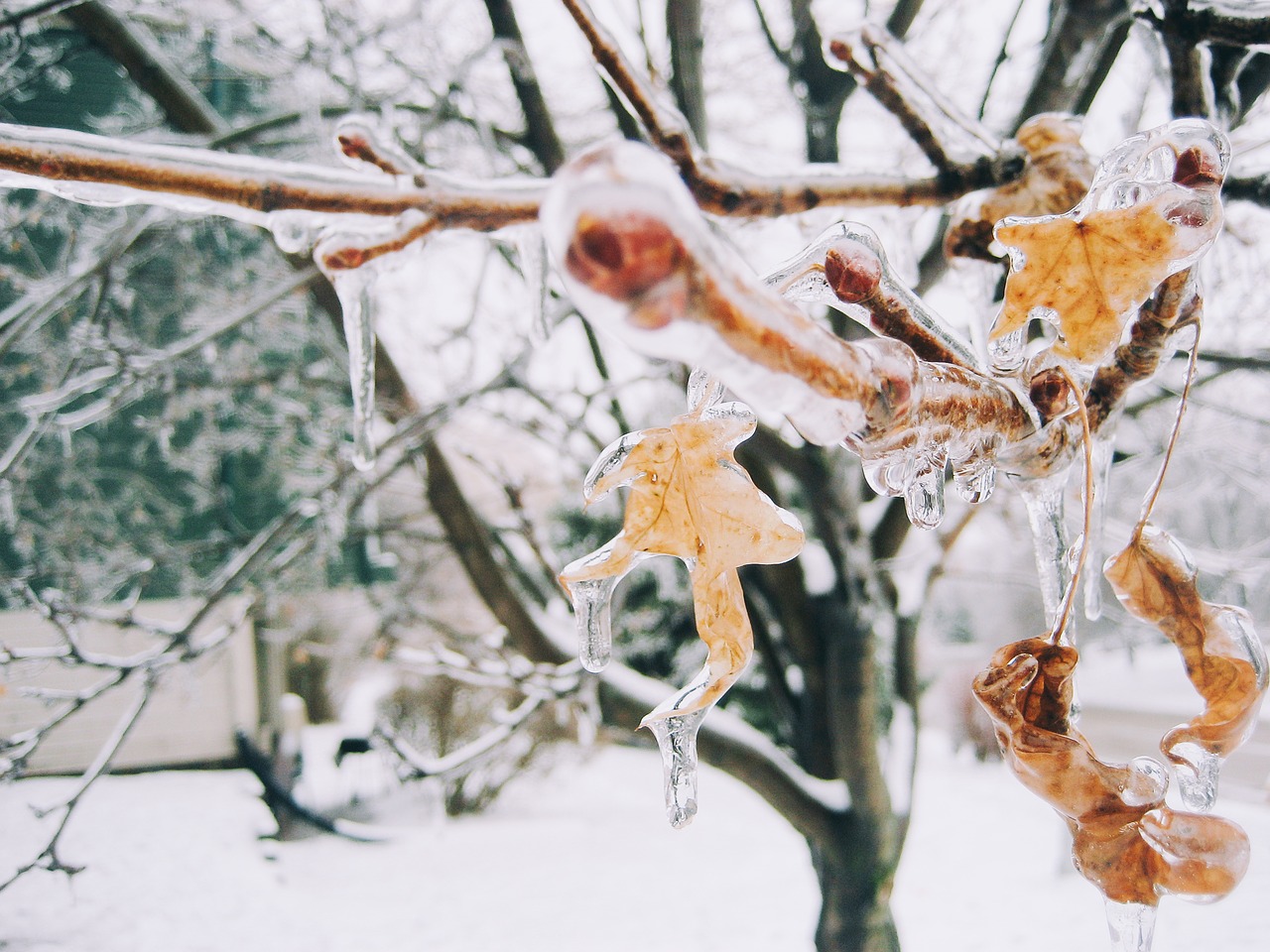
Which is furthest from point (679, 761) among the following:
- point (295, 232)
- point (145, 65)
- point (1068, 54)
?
point (145, 65)

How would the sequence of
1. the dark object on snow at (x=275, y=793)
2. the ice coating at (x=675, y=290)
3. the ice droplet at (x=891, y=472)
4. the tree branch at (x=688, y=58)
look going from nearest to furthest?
the ice coating at (x=675, y=290), the ice droplet at (x=891, y=472), the tree branch at (x=688, y=58), the dark object on snow at (x=275, y=793)

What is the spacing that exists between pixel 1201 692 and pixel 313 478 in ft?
17.4

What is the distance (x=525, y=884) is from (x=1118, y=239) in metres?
6.75

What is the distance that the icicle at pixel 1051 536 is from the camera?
1.89ft

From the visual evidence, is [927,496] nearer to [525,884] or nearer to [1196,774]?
[1196,774]

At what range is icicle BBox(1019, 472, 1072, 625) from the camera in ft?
1.89

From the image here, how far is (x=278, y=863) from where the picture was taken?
5.41 metres

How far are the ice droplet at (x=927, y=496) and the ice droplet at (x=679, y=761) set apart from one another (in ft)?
0.61

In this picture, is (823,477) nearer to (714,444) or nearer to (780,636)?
(780,636)

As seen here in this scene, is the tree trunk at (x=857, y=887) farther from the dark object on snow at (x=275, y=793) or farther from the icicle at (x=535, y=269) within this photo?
the dark object on snow at (x=275, y=793)

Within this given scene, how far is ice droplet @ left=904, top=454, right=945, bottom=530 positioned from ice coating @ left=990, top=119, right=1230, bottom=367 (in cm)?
12

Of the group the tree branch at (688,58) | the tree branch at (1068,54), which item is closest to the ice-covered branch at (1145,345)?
the tree branch at (1068,54)

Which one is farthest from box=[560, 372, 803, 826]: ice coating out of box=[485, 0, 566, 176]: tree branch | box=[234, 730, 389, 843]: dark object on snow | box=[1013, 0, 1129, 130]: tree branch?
box=[234, 730, 389, 843]: dark object on snow

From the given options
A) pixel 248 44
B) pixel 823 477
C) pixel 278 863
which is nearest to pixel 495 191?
pixel 823 477
